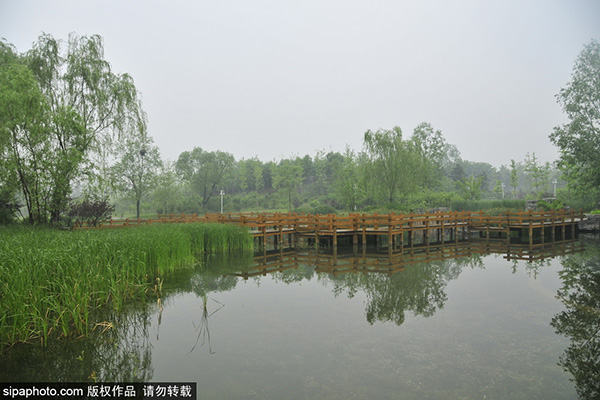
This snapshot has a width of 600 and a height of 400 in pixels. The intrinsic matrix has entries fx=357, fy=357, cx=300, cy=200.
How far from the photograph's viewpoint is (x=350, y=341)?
238 inches

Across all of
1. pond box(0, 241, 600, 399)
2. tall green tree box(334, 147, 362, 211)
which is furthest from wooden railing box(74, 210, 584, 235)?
tall green tree box(334, 147, 362, 211)

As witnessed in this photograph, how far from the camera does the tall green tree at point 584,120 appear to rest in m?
24.1

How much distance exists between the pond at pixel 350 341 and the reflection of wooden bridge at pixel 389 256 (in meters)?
1.63

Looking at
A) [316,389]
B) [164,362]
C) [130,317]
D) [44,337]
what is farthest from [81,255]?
[316,389]

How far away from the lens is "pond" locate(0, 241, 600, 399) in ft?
15.1

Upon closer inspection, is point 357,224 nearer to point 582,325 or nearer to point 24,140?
point 582,325

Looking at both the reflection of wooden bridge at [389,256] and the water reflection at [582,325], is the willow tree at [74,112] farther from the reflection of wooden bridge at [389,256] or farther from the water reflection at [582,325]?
the water reflection at [582,325]

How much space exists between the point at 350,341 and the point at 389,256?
10.0 metres

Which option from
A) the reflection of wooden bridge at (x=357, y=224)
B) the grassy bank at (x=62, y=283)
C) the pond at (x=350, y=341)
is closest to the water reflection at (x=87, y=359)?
the pond at (x=350, y=341)

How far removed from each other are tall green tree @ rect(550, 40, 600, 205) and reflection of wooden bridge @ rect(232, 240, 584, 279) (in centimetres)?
753

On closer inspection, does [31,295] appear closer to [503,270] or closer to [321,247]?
[503,270]

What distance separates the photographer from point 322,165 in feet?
206

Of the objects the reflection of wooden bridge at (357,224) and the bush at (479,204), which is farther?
the bush at (479,204)

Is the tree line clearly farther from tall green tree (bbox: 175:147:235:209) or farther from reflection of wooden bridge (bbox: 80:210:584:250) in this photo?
tall green tree (bbox: 175:147:235:209)
